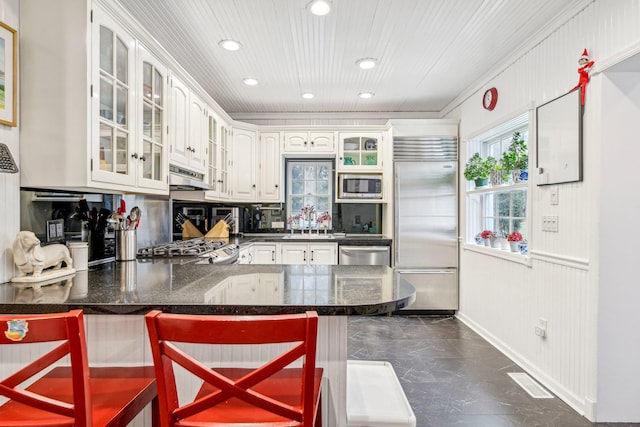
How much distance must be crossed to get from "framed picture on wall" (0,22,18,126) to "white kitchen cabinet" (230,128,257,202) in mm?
2674

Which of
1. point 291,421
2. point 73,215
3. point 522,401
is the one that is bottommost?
point 522,401

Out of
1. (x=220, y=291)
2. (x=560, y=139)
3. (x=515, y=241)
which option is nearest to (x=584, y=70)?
(x=560, y=139)

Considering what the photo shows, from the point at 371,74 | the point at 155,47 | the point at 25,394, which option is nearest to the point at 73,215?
the point at 155,47

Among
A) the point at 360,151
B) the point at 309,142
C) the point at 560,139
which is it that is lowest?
the point at 560,139

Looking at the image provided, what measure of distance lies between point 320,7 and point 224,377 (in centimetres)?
225

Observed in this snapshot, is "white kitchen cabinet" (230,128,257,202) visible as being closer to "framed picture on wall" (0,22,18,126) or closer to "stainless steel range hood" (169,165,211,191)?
"stainless steel range hood" (169,165,211,191)

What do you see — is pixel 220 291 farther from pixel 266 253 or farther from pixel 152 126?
pixel 266 253

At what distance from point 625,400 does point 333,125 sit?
3.77 metres

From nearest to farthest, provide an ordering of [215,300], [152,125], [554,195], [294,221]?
[215,300] < [152,125] < [554,195] < [294,221]

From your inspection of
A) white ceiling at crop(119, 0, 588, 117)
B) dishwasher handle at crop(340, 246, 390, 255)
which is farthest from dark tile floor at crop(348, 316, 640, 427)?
white ceiling at crop(119, 0, 588, 117)

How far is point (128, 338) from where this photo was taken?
1413 mm

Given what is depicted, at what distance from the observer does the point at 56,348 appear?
869 millimetres

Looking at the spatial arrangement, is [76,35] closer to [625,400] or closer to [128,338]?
[128,338]

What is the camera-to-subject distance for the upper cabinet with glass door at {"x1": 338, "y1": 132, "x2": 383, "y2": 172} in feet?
14.9
